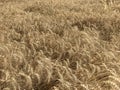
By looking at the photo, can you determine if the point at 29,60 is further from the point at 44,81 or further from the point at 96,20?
the point at 96,20

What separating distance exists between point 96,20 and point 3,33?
1677mm

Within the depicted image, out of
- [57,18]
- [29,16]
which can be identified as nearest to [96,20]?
[57,18]

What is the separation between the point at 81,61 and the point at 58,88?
0.68 metres

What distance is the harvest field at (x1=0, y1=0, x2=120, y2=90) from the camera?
281cm

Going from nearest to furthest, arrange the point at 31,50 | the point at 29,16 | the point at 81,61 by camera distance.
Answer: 1. the point at 81,61
2. the point at 31,50
3. the point at 29,16

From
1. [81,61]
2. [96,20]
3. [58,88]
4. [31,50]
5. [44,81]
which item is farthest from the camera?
[96,20]

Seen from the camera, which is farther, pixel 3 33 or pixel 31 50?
pixel 3 33

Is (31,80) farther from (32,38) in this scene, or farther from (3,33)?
(3,33)

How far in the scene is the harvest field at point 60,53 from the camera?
9.23 feet

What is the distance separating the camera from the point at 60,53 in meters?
3.64

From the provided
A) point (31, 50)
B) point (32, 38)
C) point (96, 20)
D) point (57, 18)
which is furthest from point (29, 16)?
point (31, 50)

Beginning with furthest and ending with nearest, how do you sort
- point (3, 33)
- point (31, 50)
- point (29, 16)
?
point (29, 16) < point (3, 33) < point (31, 50)

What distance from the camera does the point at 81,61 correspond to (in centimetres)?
331

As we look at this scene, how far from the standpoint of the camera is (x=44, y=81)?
2934 millimetres
